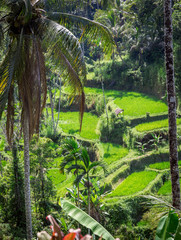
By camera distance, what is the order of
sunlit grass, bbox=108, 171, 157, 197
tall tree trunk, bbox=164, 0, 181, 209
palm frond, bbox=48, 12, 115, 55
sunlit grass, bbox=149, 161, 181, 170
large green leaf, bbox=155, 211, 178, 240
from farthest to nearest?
sunlit grass, bbox=149, 161, 181, 170
sunlit grass, bbox=108, 171, 157, 197
palm frond, bbox=48, 12, 115, 55
tall tree trunk, bbox=164, 0, 181, 209
large green leaf, bbox=155, 211, 178, 240

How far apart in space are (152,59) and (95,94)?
4.71 metres

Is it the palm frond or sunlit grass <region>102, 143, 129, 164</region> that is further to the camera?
sunlit grass <region>102, 143, 129, 164</region>

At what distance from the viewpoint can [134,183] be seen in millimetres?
11453

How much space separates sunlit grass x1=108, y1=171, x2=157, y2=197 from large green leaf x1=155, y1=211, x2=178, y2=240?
860 cm

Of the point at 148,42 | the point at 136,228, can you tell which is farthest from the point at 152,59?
the point at 136,228

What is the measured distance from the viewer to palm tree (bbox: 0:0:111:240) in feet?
17.0

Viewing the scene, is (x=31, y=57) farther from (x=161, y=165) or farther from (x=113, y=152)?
(x=113, y=152)

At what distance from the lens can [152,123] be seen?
16266 millimetres

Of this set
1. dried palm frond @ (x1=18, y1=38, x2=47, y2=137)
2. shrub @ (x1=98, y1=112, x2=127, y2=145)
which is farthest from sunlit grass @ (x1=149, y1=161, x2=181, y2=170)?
dried palm frond @ (x1=18, y1=38, x2=47, y2=137)

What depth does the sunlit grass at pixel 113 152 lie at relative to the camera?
13.9 m

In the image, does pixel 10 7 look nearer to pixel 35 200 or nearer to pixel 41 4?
pixel 41 4

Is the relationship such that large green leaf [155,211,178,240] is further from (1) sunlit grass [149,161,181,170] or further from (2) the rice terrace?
(1) sunlit grass [149,161,181,170]

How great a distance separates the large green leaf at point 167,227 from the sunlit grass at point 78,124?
1439 centimetres

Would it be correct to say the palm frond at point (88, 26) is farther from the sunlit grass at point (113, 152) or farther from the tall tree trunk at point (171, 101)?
the sunlit grass at point (113, 152)
